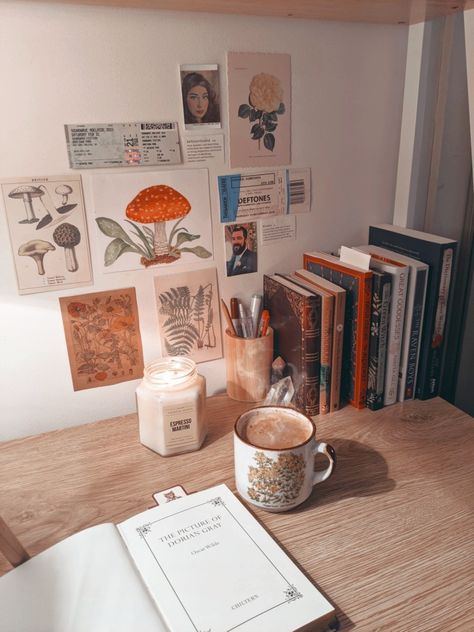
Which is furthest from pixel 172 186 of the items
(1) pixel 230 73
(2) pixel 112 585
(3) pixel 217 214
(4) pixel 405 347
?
(2) pixel 112 585

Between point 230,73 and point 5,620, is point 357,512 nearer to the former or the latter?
point 5,620

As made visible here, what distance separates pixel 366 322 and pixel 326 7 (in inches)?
20.5

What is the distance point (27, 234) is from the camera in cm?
84

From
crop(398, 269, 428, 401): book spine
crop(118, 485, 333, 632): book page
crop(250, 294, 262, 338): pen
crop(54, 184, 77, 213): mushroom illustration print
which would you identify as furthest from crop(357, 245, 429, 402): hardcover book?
crop(54, 184, 77, 213): mushroom illustration print

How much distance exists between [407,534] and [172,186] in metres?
0.65

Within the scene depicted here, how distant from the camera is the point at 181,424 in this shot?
0.83 metres

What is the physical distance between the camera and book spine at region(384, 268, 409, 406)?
0.91 metres

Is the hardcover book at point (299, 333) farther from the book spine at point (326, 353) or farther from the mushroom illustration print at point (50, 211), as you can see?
the mushroom illustration print at point (50, 211)

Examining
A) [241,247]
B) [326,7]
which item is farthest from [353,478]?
[326,7]

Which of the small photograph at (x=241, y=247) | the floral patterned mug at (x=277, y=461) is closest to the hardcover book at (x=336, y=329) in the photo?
the small photograph at (x=241, y=247)

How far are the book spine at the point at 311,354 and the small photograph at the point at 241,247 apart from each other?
172mm

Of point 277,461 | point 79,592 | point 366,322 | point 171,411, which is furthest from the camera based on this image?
point 366,322

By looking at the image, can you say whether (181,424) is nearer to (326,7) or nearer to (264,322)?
(264,322)

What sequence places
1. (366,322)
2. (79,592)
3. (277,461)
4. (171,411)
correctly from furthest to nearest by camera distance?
(366,322), (171,411), (277,461), (79,592)
